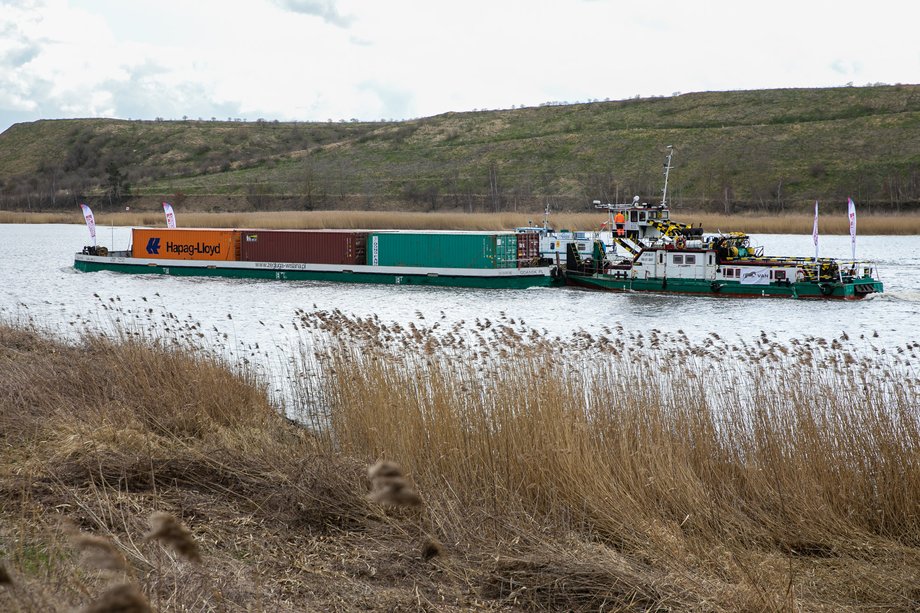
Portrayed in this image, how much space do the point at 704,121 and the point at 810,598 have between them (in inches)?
5109

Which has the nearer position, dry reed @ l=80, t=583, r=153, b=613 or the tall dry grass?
dry reed @ l=80, t=583, r=153, b=613

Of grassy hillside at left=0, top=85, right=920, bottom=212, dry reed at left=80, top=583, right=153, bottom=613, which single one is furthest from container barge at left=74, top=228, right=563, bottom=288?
grassy hillside at left=0, top=85, right=920, bottom=212

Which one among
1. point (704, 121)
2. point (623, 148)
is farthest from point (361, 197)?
point (704, 121)

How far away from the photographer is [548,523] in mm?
7500

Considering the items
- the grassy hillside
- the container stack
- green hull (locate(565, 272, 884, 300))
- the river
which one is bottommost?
the river

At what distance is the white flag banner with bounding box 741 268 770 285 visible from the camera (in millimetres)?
37031

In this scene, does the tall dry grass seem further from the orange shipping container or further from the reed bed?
the reed bed

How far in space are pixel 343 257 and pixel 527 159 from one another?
75235mm

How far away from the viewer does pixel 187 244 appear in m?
50.1

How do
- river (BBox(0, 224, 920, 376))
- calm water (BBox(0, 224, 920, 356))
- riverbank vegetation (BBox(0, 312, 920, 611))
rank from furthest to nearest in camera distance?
calm water (BBox(0, 224, 920, 356)) < river (BBox(0, 224, 920, 376)) < riverbank vegetation (BBox(0, 312, 920, 611))

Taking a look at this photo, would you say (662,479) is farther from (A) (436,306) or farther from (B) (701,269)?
(B) (701,269)

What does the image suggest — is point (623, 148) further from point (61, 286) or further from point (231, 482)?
point (231, 482)

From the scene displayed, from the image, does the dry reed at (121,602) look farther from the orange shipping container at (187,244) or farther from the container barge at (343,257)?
the orange shipping container at (187,244)

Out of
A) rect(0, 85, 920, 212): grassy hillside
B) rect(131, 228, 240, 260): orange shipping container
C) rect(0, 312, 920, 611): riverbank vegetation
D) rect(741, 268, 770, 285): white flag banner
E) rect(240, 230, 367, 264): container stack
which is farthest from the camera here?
rect(0, 85, 920, 212): grassy hillside
